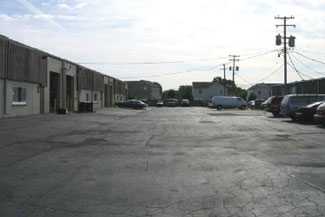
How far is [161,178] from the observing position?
1111cm

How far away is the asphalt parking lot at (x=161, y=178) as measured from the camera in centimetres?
823

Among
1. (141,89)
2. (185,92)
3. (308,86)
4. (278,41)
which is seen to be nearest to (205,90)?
(185,92)

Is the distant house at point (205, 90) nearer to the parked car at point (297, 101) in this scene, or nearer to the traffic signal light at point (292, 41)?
the traffic signal light at point (292, 41)

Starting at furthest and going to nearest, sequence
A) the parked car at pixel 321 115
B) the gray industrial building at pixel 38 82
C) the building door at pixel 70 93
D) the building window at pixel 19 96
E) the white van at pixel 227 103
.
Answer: the white van at pixel 227 103 → the building door at pixel 70 93 → the building window at pixel 19 96 → the gray industrial building at pixel 38 82 → the parked car at pixel 321 115

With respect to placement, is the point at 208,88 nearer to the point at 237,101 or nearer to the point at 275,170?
the point at 237,101

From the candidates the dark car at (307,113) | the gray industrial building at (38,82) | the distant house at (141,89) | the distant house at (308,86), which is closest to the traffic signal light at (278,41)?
the distant house at (308,86)

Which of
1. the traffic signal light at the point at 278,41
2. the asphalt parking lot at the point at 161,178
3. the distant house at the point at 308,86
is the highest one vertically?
the traffic signal light at the point at 278,41

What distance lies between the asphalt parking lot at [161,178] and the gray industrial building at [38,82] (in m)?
17.9

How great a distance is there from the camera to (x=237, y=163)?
13672 mm

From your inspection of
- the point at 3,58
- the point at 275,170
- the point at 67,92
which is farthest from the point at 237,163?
the point at 67,92

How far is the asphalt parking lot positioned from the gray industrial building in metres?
17.9

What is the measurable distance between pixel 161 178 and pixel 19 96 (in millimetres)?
30459

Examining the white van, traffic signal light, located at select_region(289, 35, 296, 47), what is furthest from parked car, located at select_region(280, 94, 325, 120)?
the white van

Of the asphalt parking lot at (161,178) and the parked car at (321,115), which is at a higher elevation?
the parked car at (321,115)
